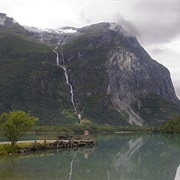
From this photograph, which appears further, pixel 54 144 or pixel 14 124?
pixel 54 144

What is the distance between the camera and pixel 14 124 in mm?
53875

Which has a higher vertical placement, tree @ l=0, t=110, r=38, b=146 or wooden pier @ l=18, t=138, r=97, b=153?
tree @ l=0, t=110, r=38, b=146

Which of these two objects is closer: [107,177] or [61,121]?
[107,177]

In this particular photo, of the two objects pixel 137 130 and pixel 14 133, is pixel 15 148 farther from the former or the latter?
pixel 137 130

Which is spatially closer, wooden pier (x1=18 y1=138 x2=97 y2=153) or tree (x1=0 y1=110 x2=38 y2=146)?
tree (x1=0 y1=110 x2=38 y2=146)

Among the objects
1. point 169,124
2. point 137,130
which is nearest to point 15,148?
point 169,124

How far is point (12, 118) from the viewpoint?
5341 centimetres

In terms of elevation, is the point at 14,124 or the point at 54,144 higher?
the point at 14,124

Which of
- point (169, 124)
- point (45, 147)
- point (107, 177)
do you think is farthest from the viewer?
point (169, 124)

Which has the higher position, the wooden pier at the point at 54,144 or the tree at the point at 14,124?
the tree at the point at 14,124

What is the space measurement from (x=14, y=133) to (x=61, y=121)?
146283 millimetres

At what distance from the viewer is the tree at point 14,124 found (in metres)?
52.9

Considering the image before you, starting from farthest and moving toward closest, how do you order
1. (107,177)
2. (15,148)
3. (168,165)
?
(15,148) < (168,165) < (107,177)

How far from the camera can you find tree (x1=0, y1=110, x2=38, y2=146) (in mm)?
52875
